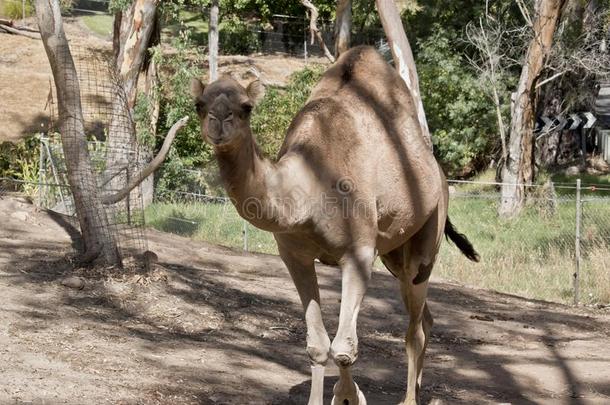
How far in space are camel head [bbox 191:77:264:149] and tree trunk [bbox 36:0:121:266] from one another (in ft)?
19.4

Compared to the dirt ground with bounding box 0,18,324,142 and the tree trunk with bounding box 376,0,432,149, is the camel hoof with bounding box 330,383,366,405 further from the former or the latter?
the dirt ground with bounding box 0,18,324,142

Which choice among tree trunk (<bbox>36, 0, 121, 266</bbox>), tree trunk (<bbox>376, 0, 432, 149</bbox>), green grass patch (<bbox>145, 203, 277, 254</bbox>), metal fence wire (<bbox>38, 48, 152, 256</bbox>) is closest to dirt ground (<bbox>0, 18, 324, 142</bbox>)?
green grass patch (<bbox>145, 203, 277, 254</bbox>)

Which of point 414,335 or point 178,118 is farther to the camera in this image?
point 178,118

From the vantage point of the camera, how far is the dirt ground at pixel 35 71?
3027 cm

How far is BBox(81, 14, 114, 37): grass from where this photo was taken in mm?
43000

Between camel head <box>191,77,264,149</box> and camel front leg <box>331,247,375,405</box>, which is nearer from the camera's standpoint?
camel head <box>191,77,264,149</box>

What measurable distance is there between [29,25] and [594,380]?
111ft

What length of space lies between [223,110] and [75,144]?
6.23 m

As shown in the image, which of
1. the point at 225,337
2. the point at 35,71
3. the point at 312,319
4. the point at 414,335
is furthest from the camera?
the point at 35,71

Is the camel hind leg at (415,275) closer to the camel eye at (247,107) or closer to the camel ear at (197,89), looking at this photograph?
the camel eye at (247,107)

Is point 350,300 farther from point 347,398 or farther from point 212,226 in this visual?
point 212,226

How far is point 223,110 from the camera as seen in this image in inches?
204

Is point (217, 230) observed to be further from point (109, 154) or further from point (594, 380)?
point (594, 380)

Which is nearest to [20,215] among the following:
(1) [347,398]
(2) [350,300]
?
(1) [347,398]
